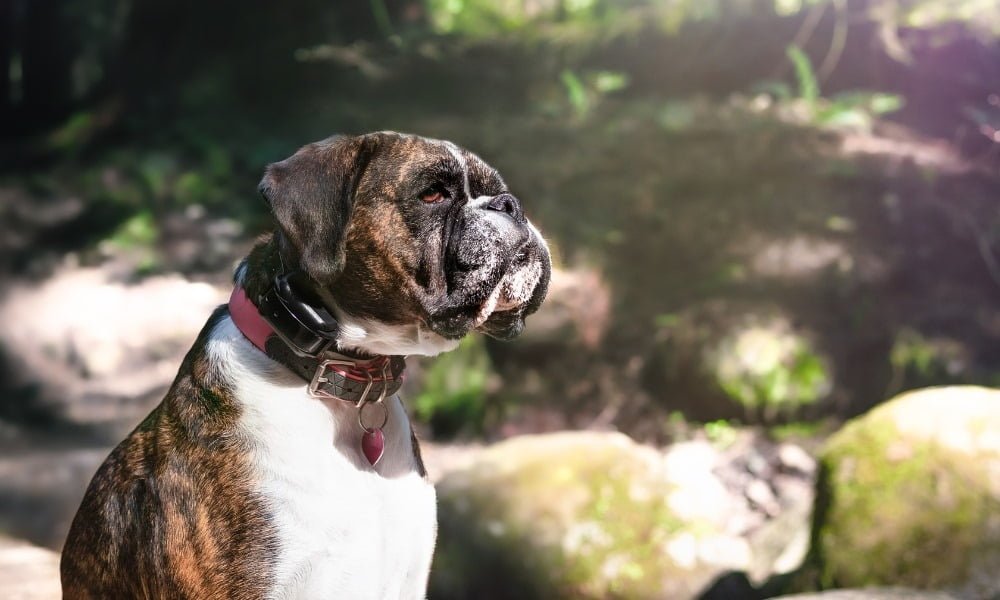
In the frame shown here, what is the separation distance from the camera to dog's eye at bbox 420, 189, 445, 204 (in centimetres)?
260

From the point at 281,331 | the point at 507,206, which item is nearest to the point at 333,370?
the point at 281,331

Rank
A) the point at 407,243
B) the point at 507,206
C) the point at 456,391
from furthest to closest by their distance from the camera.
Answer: the point at 456,391, the point at 507,206, the point at 407,243

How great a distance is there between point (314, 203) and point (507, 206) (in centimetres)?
59

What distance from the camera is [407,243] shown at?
256 cm

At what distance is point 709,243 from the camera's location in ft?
22.8

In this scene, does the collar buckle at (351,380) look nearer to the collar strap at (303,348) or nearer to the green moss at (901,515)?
the collar strap at (303,348)

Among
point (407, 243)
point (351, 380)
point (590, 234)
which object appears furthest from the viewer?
point (590, 234)

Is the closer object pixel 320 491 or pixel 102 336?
pixel 320 491

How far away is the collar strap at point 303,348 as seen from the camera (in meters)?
2.34

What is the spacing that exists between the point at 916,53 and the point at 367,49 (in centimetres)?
464

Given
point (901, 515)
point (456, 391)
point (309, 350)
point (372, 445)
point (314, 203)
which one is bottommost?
point (456, 391)

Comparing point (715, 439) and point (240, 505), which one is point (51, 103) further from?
point (240, 505)

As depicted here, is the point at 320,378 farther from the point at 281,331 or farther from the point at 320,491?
the point at 320,491

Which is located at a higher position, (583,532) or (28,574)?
(28,574)
